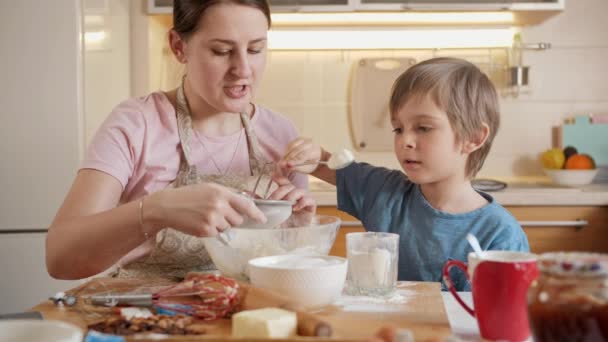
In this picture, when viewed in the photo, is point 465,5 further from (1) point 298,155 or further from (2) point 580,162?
(1) point 298,155

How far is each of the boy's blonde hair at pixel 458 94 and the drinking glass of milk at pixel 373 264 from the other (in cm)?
48

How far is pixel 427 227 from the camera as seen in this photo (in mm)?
1570

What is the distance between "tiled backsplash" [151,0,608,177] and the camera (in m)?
3.18

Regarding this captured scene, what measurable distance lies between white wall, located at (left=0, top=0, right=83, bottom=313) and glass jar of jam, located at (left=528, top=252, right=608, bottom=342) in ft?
6.77

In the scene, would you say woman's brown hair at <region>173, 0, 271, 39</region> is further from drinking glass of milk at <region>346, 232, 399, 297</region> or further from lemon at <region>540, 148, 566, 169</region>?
lemon at <region>540, 148, 566, 169</region>

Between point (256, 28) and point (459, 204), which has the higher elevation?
point (256, 28)

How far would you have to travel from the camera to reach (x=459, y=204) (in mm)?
1602

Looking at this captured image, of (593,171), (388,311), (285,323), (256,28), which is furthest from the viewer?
(593,171)

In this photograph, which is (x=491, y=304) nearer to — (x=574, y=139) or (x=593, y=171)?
(x=593, y=171)

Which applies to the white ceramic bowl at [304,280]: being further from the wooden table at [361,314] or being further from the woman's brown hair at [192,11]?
the woman's brown hair at [192,11]

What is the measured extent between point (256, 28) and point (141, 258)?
0.56m

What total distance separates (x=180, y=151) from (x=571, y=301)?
110 cm

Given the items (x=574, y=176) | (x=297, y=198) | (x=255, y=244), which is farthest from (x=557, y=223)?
(x=255, y=244)

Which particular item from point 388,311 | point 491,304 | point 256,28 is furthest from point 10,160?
point 491,304
